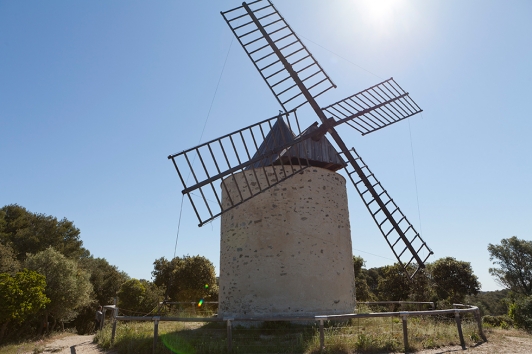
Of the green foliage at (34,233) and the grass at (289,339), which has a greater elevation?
the green foliage at (34,233)

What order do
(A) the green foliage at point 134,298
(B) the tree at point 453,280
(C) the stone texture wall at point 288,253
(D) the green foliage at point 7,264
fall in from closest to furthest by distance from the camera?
(C) the stone texture wall at point 288,253 → (D) the green foliage at point 7,264 → (A) the green foliage at point 134,298 → (B) the tree at point 453,280

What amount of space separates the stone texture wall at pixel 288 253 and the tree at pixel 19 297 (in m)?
5.87

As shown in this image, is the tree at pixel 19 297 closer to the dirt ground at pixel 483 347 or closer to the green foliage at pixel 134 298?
the dirt ground at pixel 483 347

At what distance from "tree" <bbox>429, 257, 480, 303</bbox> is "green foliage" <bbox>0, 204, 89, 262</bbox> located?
24.3m

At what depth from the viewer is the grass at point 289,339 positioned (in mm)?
5906

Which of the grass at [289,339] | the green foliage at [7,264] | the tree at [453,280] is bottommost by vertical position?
the grass at [289,339]

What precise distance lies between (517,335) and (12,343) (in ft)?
43.4

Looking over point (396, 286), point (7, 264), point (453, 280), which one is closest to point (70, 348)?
point (7, 264)

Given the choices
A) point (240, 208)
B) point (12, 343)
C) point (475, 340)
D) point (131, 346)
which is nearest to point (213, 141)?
point (240, 208)

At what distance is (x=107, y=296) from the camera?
76.6 feet

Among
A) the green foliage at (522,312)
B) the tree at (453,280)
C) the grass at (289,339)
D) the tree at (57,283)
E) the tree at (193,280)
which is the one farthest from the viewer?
the tree at (453,280)

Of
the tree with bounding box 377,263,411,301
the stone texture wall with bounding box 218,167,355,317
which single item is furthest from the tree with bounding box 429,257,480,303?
the stone texture wall with bounding box 218,167,355,317

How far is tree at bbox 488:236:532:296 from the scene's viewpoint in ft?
86.6

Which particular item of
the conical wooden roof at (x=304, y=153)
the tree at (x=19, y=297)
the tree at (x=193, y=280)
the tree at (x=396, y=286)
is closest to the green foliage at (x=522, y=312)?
the tree at (x=396, y=286)
